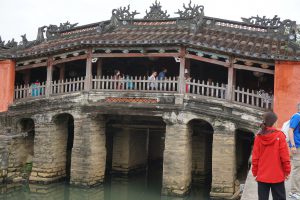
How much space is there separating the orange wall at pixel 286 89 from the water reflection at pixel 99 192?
4560 mm

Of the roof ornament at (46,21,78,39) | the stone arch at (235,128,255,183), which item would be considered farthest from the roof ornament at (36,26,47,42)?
the stone arch at (235,128,255,183)

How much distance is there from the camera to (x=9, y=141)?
53.4 feet

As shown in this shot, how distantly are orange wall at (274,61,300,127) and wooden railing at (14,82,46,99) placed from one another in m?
9.30

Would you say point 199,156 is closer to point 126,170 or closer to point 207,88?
point 126,170

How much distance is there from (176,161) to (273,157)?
28.2 feet

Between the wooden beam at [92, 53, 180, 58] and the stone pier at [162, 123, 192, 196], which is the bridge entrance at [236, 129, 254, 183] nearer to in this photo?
the stone pier at [162, 123, 192, 196]

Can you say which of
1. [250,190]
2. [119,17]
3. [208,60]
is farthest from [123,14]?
[250,190]

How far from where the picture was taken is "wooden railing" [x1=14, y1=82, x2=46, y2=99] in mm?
16266

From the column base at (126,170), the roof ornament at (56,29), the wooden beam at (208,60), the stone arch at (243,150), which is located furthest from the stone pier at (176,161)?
the roof ornament at (56,29)

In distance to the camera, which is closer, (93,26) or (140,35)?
(140,35)

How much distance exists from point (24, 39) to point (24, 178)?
659 centimetres

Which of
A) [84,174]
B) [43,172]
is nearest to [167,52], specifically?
[84,174]

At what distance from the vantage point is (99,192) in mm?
14898

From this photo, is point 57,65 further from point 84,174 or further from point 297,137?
point 297,137
